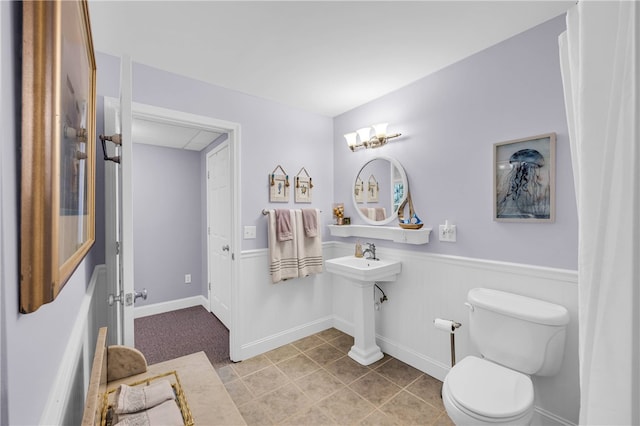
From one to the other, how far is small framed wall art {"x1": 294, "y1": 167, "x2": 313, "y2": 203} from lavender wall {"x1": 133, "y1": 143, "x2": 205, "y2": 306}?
6.10 feet

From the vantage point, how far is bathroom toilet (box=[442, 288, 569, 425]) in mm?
1319

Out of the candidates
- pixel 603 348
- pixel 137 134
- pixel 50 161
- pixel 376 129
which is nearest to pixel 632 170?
pixel 603 348

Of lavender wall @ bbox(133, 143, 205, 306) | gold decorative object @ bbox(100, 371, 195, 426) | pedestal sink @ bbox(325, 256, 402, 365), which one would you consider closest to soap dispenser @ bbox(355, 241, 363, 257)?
pedestal sink @ bbox(325, 256, 402, 365)

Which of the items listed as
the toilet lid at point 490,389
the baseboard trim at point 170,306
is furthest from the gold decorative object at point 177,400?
the baseboard trim at point 170,306

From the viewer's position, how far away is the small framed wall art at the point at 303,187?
2.93m

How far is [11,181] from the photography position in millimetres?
377

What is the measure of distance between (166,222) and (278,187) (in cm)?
195

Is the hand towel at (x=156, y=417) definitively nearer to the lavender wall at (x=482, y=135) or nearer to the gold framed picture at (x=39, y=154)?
the gold framed picture at (x=39, y=154)

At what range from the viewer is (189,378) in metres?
1.23

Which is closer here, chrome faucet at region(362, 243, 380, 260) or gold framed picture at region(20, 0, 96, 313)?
gold framed picture at region(20, 0, 96, 313)

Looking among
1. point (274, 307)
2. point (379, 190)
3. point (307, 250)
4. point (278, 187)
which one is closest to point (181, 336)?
point (274, 307)

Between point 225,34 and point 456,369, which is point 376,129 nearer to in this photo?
point 225,34

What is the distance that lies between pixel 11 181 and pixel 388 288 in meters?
2.59

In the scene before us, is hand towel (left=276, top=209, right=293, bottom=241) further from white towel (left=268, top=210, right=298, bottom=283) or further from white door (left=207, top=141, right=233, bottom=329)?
white door (left=207, top=141, right=233, bottom=329)
